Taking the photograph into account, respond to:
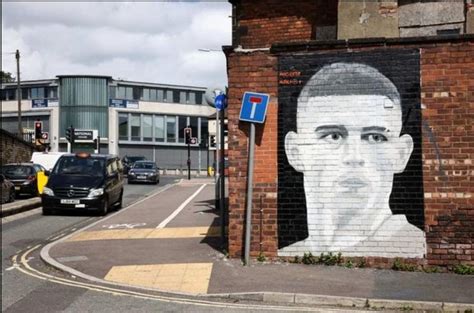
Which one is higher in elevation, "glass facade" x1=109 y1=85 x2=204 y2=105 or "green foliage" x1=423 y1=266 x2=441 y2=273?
"glass facade" x1=109 y1=85 x2=204 y2=105

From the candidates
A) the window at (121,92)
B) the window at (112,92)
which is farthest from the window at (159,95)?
the window at (112,92)

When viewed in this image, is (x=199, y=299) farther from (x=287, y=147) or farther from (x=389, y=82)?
(x=389, y=82)

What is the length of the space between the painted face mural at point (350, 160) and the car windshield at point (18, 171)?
59.6 feet

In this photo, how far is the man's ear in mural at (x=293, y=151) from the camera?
9617 mm

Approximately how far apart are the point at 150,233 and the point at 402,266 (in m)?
6.26

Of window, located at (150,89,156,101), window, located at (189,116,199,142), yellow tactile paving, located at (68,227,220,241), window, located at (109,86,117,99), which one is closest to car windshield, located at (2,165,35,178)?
yellow tactile paving, located at (68,227,220,241)

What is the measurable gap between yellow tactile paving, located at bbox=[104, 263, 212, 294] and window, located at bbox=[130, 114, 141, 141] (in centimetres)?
6111

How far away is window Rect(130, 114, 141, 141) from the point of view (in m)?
69.8

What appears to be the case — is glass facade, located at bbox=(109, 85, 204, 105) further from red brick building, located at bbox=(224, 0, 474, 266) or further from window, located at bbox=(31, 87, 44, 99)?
red brick building, located at bbox=(224, 0, 474, 266)

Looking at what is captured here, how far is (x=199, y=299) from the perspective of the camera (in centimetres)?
768

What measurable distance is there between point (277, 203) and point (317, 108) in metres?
1.62

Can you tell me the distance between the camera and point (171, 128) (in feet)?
237

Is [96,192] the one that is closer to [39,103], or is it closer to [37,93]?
[39,103]

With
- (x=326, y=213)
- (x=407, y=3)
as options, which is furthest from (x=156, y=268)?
(x=407, y=3)
